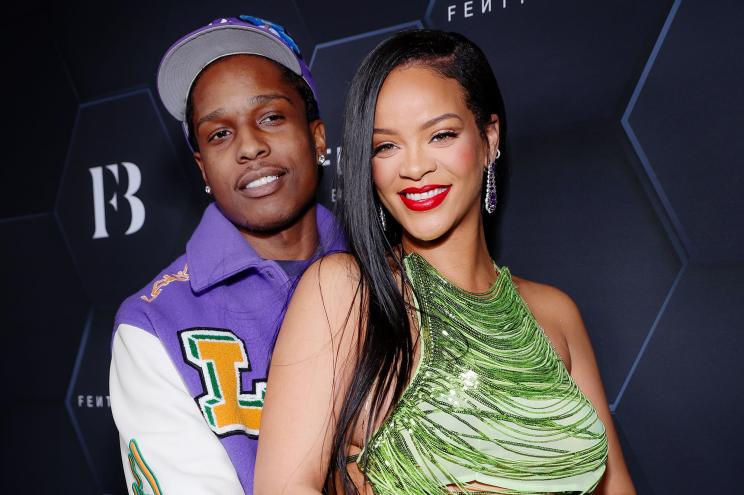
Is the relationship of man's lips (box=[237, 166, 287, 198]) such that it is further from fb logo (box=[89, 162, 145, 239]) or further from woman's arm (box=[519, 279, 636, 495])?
fb logo (box=[89, 162, 145, 239])

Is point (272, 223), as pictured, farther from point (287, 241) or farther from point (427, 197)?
point (427, 197)

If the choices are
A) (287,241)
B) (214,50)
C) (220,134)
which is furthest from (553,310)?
(214,50)

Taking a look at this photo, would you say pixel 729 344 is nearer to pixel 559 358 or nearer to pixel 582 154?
pixel 559 358

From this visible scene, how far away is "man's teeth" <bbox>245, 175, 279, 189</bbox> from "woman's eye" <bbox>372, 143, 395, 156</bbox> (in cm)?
34

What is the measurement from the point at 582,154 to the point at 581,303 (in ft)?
1.15

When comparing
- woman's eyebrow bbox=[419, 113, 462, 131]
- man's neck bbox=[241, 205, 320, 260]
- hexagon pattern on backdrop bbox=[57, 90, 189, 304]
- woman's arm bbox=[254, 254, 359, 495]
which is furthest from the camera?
hexagon pattern on backdrop bbox=[57, 90, 189, 304]

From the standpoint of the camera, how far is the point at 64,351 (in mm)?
2500

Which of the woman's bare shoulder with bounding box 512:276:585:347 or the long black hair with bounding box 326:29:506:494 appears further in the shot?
the woman's bare shoulder with bounding box 512:276:585:347

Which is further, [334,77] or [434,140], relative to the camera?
[334,77]

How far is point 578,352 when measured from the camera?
154 cm

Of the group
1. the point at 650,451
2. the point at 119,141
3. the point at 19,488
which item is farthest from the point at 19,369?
the point at 650,451

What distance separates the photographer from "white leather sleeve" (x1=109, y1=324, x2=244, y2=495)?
1319mm

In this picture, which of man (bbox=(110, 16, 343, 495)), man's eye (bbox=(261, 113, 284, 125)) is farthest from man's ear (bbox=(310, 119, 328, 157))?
man's eye (bbox=(261, 113, 284, 125))

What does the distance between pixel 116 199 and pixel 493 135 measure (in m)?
1.48
